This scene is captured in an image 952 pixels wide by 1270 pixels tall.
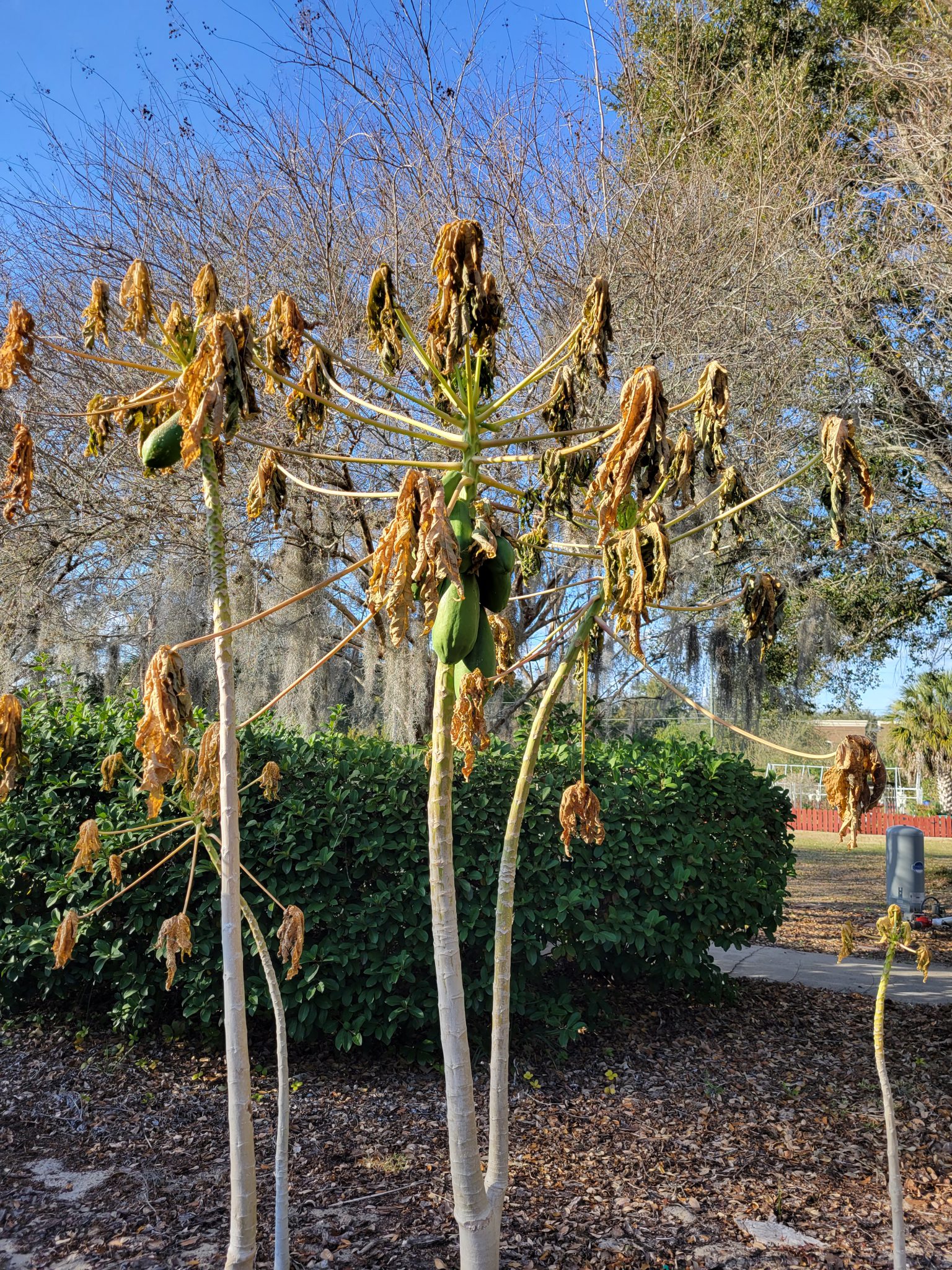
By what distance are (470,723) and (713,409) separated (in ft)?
3.17

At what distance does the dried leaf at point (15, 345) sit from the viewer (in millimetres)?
1943

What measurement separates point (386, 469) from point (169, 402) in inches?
187

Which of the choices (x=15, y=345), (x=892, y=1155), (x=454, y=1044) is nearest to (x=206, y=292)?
(x=15, y=345)

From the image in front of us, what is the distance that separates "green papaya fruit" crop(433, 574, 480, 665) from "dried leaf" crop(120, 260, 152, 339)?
0.96 m

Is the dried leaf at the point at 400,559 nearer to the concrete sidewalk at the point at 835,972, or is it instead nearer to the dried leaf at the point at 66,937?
the dried leaf at the point at 66,937

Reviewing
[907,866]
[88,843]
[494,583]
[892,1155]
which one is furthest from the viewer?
[907,866]

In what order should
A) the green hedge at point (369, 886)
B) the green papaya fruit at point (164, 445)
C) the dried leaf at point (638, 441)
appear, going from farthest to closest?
1. the green hedge at point (369, 886)
2. the green papaya fruit at point (164, 445)
3. the dried leaf at point (638, 441)

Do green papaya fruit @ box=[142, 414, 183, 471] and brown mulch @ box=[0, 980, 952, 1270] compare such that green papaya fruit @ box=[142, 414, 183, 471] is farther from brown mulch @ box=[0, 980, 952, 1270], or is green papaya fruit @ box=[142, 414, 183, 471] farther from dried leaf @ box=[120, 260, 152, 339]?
brown mulch @ box=[0, 980, 952, 1270]

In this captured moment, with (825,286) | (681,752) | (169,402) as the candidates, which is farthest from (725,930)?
(825,286)

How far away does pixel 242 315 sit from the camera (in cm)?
176

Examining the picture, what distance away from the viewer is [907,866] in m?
8.50

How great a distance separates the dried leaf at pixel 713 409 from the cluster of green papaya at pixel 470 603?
0.77m

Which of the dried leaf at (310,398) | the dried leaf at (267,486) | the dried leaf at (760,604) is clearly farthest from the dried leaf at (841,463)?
the dried leaf at (267,486)

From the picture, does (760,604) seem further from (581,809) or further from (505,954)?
(505,954)
